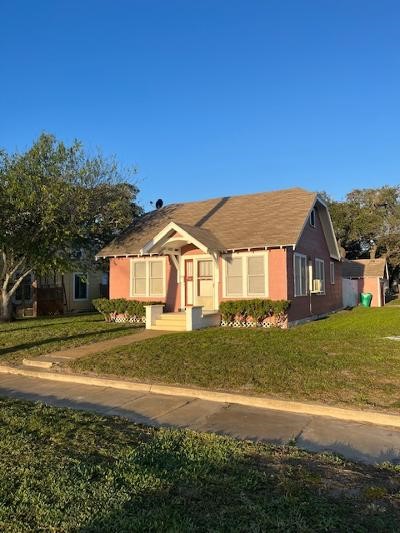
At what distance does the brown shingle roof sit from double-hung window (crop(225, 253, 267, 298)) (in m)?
0.61

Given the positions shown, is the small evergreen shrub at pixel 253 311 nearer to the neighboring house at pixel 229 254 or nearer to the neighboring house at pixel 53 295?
the neighboring house at pixel 229 254

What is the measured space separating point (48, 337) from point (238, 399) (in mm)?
8744

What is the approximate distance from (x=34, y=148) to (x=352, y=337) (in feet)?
49.0

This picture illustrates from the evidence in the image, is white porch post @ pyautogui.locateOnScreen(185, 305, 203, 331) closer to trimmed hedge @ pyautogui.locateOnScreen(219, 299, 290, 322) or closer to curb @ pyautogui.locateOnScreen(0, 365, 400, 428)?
trimmed hedge @ pyautogui.locateOnScreen(219, 299, 290, 322)

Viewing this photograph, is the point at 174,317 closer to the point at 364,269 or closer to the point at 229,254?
the point at 229,254

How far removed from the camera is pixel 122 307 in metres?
19.1

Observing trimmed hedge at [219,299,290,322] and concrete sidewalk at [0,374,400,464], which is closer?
concrete sidewalk at [0,374,400,464]

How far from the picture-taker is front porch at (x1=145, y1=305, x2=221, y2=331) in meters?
15.8

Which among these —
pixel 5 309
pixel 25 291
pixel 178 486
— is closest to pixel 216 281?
pixel 5 309

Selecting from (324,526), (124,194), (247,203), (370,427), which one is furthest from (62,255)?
(324,526)

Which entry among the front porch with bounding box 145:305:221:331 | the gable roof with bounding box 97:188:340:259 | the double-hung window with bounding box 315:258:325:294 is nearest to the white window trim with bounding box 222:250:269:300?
the gable roof with bounding box 97:188:340:259

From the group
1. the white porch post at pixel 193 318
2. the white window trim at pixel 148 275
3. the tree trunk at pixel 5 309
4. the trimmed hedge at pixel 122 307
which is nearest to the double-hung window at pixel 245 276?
the white porch post at pixel 193 318

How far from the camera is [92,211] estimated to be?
70.1ft

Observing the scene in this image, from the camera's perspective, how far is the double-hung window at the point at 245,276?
676 inches
